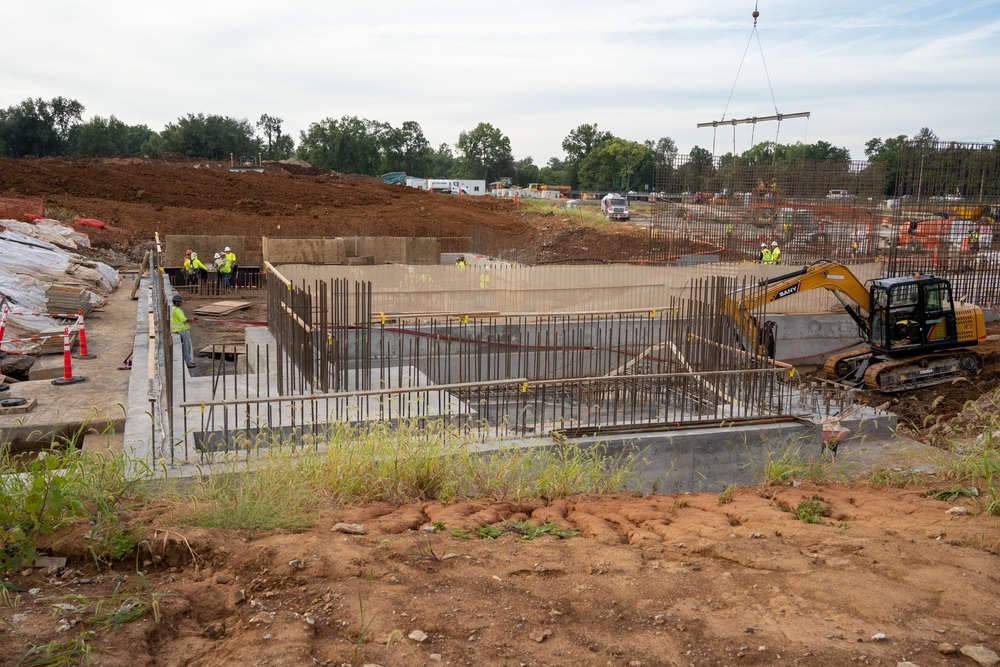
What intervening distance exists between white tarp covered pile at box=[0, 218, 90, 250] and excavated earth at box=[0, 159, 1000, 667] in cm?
2027

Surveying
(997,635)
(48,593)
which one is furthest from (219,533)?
(997,635)

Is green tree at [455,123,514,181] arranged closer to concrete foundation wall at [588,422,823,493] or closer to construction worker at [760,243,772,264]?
construction worker at [760,243,772,264]

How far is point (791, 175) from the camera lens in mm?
24547

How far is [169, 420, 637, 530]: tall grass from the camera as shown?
4.97 meters

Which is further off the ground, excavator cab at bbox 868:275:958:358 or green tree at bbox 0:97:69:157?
green tree at bbox 0:97:69:157

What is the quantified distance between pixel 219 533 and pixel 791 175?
2354 centimetres

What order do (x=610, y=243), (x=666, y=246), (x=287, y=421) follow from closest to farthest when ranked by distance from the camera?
(x=287, y=421)
(x=666, y=246)
(x=610, y=243)

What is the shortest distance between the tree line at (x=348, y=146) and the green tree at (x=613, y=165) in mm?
105

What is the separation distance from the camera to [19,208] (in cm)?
2764

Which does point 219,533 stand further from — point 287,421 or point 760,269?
point 760,269

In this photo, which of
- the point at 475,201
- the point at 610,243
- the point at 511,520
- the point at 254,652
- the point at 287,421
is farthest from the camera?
the point at 475,201

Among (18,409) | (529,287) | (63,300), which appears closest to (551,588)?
(18,409)

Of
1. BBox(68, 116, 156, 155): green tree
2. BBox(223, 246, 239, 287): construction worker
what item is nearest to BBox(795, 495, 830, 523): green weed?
BBox(223, 246, 239, 287): construction worker

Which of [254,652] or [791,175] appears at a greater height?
[791,175]
